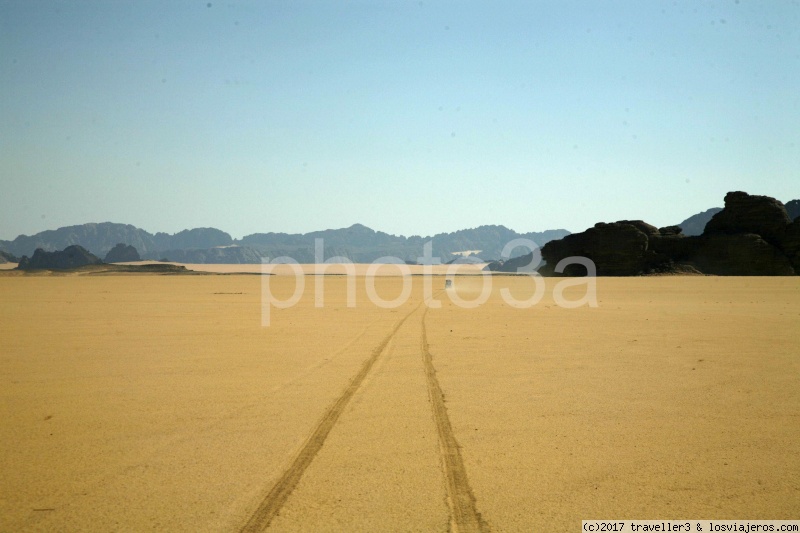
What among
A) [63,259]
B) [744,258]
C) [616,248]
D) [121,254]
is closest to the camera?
[744,258]

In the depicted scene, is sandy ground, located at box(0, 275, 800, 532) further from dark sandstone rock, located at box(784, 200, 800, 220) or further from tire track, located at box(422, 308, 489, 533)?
dark sandstone rock, located at box(784, 200, 800, 220)

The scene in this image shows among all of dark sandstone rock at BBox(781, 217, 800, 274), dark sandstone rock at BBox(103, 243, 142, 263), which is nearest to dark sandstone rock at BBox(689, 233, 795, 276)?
dark sandstone rock at BBox(781, 217, 800, 274)

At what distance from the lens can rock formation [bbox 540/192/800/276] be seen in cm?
5097

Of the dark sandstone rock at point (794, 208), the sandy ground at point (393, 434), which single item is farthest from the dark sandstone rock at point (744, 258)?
the sandy ground at point (393, 434)

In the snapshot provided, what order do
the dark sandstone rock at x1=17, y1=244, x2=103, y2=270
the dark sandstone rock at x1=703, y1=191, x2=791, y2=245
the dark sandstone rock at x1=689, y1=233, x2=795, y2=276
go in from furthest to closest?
the dark sandstone rock at x1=17, y1=244, x2=103, y2=270 < the dark sandstone rock at x1=703, y1=191, x2=791, y2=245 < the dark sandstone rock at x1=689, y1=233, x2=795, y2=276

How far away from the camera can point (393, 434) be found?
4672 millimetres

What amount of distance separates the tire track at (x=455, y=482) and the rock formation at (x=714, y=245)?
176 ft

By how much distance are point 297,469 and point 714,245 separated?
59.9 meters

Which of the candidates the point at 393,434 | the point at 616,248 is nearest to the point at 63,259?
the point at 616,248

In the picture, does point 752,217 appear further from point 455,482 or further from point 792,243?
point 455,482

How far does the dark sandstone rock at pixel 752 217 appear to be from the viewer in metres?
54.0

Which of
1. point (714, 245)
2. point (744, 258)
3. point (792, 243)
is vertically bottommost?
point (744, 258)

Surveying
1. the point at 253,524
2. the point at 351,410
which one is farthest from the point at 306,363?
the point at 253,524

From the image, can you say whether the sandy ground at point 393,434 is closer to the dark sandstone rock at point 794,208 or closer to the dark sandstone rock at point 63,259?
the dark sandstone rock at point 794,208
